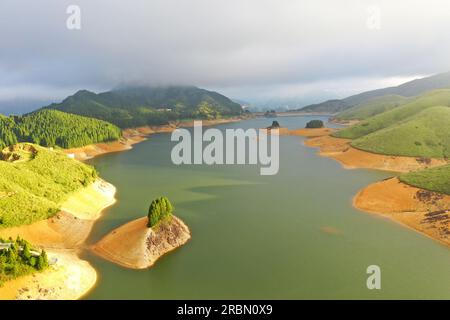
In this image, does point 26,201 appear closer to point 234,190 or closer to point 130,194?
point 130,194

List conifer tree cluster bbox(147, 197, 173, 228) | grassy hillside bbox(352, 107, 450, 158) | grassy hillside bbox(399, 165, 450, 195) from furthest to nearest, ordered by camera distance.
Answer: grassy hillside bbox(352, 107, 450, 158) → grassy hillside bbox(399, 165, 450, 195) → conifer tree cluster bbox(147, 197, 173, 228)

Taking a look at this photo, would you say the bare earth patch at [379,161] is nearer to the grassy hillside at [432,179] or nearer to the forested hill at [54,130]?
the grassy hillside at [432,179]

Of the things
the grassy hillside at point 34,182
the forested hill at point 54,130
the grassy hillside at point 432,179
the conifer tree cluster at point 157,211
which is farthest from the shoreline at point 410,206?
the forested hill at point 54,130

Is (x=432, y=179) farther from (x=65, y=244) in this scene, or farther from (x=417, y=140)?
(x=65, y=244)

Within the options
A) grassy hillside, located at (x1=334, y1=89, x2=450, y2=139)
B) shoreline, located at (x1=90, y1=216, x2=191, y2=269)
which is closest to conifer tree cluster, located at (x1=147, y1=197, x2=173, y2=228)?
shoreline, located at (x1=90, y1=216, x2=191, y2=269)

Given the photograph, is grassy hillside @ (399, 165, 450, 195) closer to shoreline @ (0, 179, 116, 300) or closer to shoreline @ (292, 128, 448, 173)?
shoreline @ (292, 128, 448, 173)

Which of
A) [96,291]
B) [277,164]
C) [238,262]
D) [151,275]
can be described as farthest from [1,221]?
[277,164]

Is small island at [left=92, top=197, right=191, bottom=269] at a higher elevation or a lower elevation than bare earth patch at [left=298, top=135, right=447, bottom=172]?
lower
